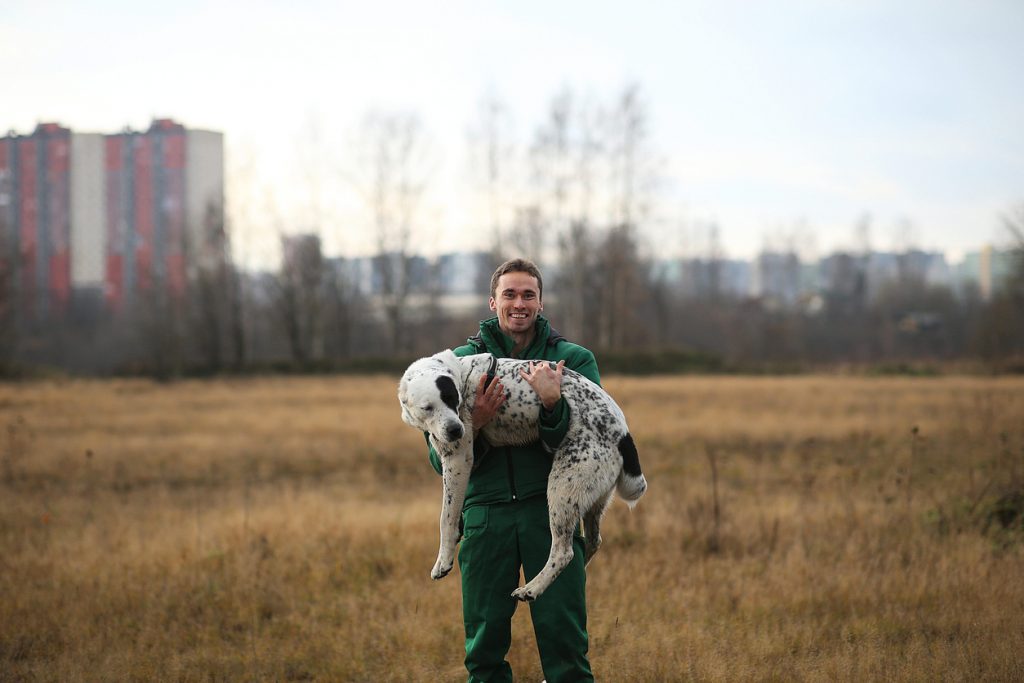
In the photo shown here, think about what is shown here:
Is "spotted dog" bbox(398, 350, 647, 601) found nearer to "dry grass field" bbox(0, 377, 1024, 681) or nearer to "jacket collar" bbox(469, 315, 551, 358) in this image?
"jacket collar" bbox(469, 315, 551, 358)

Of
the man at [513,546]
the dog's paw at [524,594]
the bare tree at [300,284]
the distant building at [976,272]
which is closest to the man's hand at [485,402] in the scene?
the man at [513,546]

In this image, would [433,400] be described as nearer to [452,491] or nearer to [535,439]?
[452,491]

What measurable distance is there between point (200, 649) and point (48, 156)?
40.3 metres

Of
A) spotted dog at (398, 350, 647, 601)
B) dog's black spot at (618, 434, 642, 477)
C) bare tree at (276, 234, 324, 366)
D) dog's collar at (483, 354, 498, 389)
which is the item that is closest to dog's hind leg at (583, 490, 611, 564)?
spotted dog at (398, 350, 647, 601)

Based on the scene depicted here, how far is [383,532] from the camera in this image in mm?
7492

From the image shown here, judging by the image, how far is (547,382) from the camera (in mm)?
3264

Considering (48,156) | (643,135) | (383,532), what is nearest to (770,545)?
(383,532)

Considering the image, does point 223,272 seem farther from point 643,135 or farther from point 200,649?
point 200,649

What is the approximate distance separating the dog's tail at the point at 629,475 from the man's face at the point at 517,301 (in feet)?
2.28

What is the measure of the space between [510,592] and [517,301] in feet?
4.34

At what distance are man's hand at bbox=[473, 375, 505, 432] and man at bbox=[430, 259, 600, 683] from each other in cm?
26

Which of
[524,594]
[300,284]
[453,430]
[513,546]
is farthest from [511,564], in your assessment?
[300,284]

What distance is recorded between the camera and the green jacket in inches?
140

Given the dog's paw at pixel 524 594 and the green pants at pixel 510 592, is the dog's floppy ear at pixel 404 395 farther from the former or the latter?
the dog's paw at pixel 524 594
